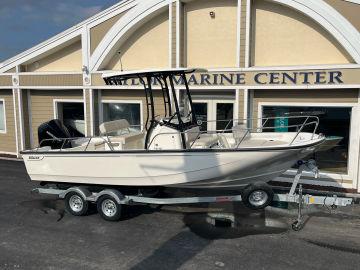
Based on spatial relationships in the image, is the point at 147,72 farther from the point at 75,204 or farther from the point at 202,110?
the point at 202,110

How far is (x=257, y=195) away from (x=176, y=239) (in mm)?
1636

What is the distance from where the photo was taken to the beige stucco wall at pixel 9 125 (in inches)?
546

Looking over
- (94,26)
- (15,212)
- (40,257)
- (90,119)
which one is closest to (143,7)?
(94,26)

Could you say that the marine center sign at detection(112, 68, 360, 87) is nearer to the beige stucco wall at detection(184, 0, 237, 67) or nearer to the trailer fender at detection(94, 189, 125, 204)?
the beige stucco wall at detection(184, 0, 237, 67)

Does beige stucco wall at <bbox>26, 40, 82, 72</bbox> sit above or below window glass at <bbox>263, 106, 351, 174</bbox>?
above

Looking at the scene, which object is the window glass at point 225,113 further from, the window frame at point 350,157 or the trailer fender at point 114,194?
the trailer fender at point 114,194

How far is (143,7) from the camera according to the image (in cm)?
1095

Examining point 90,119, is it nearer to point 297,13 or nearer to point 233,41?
point 233,41

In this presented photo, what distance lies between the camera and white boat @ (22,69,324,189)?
6.70 metres

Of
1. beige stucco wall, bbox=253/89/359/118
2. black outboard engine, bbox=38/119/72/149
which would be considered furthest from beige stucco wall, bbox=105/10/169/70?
black outboard engine, bbox=38/119/72/149

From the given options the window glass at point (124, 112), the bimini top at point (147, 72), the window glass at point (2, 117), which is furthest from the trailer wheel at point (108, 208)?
the window glass at point (2, 117)

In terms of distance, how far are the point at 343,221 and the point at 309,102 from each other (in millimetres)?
3437

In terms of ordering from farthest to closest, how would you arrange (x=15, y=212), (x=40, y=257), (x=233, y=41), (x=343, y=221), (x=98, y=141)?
(x=233, y=41), (x=98, y=141), (x=15, y=212), (x=343, y=221), (x=40, y=257)

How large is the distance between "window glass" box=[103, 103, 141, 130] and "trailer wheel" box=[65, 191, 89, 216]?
4628 mm
